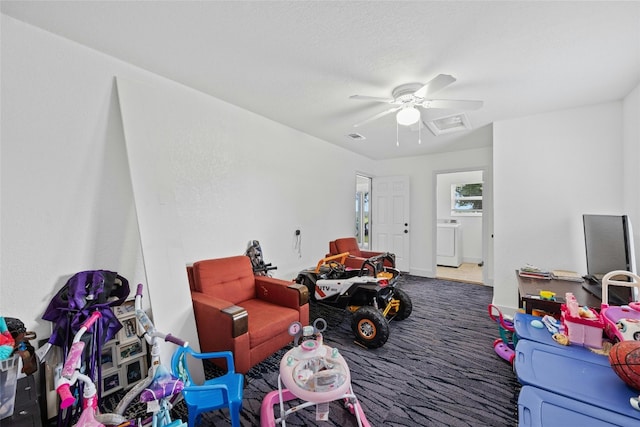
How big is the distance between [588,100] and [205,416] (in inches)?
188

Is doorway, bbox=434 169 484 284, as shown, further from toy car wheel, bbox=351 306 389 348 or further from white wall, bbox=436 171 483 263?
toy car wheel, bbox=351 306 389 348

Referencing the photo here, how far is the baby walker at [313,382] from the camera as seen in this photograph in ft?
4.68

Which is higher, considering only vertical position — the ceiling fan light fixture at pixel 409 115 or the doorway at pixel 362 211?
the ceiling fan light fixture at pixel 409 115

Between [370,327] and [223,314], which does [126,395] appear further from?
[370,327]

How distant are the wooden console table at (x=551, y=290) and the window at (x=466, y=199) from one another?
4.41 meters

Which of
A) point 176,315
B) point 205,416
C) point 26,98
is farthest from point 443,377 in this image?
point 26,98

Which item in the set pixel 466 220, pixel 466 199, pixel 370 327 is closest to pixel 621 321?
pixel 370 327

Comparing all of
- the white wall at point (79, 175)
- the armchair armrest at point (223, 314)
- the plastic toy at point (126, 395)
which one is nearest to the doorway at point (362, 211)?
the white wall at point (79, 175)

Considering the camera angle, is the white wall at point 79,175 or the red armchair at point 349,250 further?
the red armchair at point 349,250

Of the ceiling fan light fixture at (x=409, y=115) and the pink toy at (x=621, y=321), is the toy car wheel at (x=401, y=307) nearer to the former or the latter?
the pink toy at (x=621, y=321)

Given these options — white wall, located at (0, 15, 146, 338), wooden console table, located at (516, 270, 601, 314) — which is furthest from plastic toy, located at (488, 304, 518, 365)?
white wall, located at (0, 15, 146, 338)

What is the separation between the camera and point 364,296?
2.85 meters

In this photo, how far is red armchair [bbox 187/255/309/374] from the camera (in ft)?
6.61

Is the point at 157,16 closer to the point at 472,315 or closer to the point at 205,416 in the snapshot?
the point at 205,416
